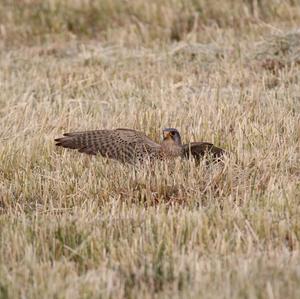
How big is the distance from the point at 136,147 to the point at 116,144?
0.59 ft

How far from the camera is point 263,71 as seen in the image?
32.5 ft

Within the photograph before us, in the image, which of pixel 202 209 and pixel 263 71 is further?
pixel 263 71

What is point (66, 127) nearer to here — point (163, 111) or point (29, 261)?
point (163, 111)

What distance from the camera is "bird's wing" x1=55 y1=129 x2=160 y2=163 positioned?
6.55 m

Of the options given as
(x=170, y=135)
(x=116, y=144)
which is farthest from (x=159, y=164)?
(x=116, y=144)

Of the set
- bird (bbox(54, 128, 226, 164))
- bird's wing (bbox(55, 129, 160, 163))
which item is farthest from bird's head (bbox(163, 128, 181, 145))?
bird's wing (bbox(55, 129, 160, 163))

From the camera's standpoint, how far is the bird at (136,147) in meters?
6.49

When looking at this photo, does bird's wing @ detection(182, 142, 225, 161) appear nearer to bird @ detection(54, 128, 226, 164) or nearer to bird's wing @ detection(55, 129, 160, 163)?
bird @ detection(54, 128, 226, 164)

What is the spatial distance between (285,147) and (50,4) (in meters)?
7.58

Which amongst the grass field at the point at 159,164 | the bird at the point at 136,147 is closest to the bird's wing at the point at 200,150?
the bird at the point at 136,147

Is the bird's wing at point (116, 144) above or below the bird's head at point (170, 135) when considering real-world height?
below

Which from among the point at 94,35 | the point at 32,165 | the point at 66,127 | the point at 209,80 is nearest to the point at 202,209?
the point at 32,165

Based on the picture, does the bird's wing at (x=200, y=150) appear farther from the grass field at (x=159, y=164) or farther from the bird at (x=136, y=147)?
the grass field at (x=159, y=164)

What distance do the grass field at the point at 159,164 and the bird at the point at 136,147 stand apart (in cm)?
10
